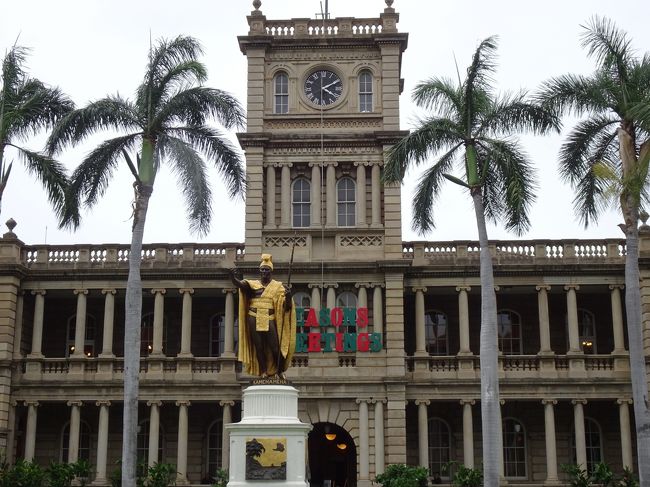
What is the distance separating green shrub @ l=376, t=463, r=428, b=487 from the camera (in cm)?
2828

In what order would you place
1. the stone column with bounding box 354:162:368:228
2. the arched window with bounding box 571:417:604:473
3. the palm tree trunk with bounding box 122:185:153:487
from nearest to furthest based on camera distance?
the palm tree trunk with bounding box 122:185:153:487, the stone column with bounding box 354:162:368:228, the arched window with bounding box 571:417:604:473

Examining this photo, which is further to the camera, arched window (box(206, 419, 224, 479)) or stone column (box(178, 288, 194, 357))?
arched window (box(206, 419, 224, 479))

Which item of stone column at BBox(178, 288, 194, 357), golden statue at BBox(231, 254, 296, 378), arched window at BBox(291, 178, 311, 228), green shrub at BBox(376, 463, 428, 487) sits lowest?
green shrub at BBox(376, 463, 428, 487)

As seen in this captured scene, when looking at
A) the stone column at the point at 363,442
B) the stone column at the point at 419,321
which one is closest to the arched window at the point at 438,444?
the stone column at the point at 419,321

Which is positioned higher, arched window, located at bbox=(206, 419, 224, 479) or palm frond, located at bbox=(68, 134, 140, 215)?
palm frond, located at bbox=(68, 134, 140, 215)

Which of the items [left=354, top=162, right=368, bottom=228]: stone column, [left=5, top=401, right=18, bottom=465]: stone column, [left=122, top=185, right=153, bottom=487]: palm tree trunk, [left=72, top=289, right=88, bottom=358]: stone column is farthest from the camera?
[left=72, top=289, right=88, bottom=358]: stone column

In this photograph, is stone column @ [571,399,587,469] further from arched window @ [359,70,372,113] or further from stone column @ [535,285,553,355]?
arched window @ [359,70,372,113]

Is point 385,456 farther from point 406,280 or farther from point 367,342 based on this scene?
point 406,280

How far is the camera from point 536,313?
1469 inches

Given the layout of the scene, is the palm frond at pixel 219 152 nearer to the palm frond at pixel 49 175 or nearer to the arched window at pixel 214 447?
the palm frond at pixel 49 175

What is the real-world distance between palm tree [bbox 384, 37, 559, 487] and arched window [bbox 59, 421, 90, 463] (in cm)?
1663

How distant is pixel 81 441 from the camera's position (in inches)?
1457

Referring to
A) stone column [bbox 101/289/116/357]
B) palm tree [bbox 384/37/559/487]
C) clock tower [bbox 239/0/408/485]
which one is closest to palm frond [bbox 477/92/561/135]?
palm tree [bbox 384/37/559/487]

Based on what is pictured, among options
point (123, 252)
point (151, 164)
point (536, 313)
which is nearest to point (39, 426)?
point (123, 252)
